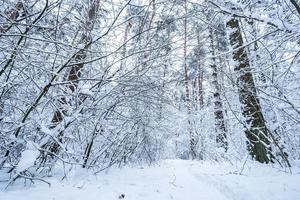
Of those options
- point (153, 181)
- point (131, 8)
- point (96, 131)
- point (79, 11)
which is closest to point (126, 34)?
point (131, 8)

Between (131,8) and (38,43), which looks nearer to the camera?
(131,8)

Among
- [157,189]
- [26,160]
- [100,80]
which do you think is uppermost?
[100,80]

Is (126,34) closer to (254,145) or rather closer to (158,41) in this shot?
(158,41)

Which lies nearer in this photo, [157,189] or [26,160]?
[26,160]

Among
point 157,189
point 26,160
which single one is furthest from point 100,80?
point 157,189

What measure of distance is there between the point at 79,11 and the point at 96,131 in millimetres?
1643

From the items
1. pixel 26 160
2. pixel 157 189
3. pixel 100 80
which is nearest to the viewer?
pixel 26 160

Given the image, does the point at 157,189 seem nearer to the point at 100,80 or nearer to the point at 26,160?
the point at 100,80

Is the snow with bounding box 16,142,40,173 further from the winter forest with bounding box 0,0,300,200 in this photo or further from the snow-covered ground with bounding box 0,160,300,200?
the snow-covered ground with bounding box 0,160,300,200

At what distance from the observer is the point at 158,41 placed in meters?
2.77

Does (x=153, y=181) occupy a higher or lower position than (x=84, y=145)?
lower

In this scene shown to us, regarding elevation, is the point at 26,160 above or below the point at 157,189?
above

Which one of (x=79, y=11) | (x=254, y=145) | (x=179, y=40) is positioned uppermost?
(x=79, y=11)

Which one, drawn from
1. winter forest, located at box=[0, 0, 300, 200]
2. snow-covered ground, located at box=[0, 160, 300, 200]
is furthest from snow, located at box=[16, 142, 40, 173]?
snow-covered ground, located at box=[0, 160, 300, 200]
